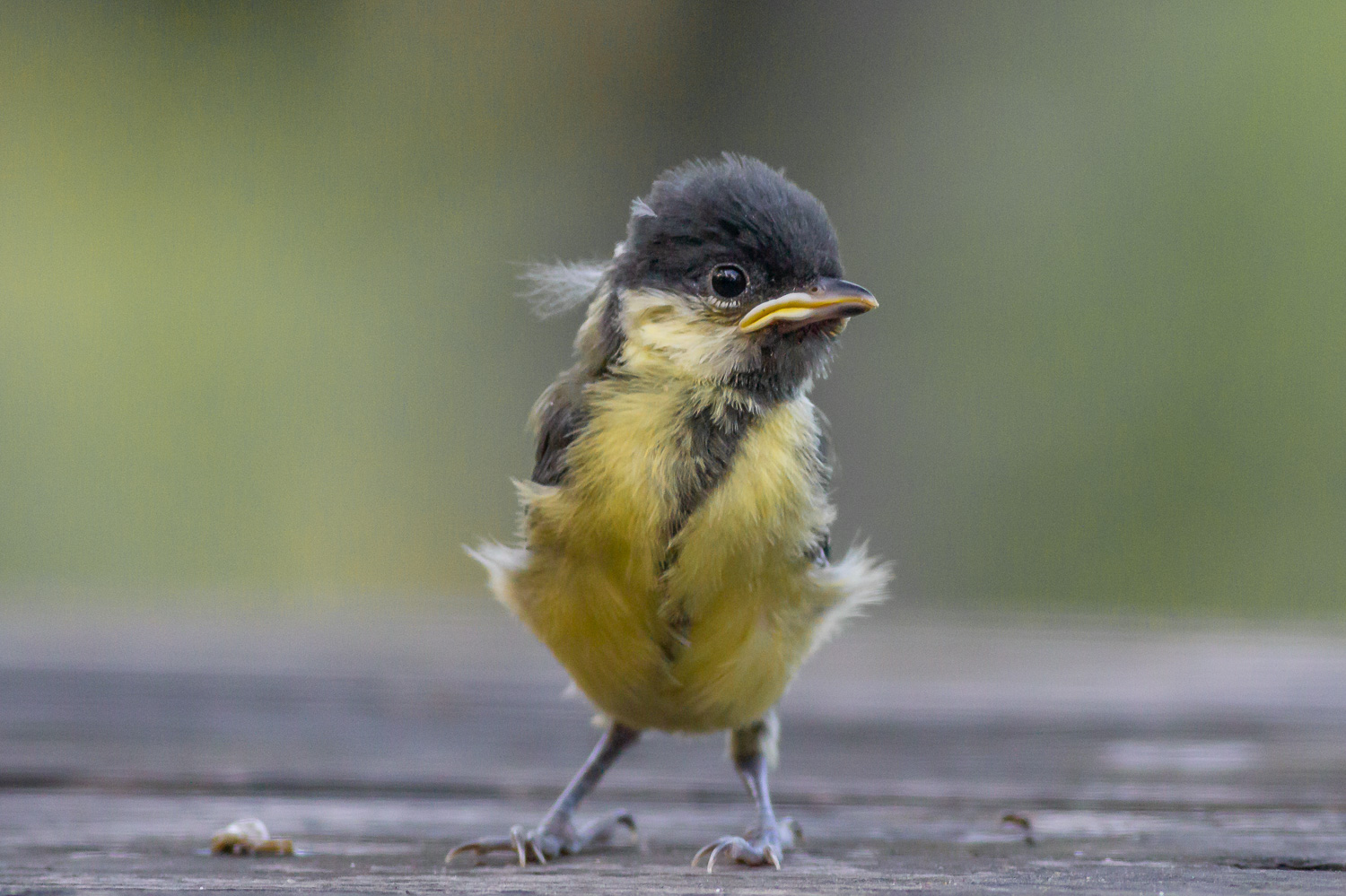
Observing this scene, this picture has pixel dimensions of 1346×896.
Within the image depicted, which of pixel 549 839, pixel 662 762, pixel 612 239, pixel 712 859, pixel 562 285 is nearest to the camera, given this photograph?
pixel 712 859

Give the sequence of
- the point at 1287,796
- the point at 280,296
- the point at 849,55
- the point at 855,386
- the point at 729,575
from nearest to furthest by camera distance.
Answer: the point at 729,575 < the point at 1287,796 < the point at 849,55 < the point at 855,386 < the point at 280,296

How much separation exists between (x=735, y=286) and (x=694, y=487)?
15.2 inches

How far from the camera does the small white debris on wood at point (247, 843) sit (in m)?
2.10

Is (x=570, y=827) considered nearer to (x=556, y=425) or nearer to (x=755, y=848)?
(x=755, y=848)

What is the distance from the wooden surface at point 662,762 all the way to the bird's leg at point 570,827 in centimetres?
7

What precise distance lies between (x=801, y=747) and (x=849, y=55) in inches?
130

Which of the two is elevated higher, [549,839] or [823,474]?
[823,474]

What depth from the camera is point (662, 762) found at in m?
3.00

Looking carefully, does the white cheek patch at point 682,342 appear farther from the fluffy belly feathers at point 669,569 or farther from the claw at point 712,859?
the claw at point 712,859

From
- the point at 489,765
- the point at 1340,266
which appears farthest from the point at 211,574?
the point at 1340,266

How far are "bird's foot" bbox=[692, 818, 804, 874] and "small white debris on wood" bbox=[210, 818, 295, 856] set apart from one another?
628 mm

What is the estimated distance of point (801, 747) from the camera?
2945 mm

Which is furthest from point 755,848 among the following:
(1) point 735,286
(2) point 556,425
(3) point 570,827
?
(1) point 735,286

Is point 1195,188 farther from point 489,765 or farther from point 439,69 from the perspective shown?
point 489,765
